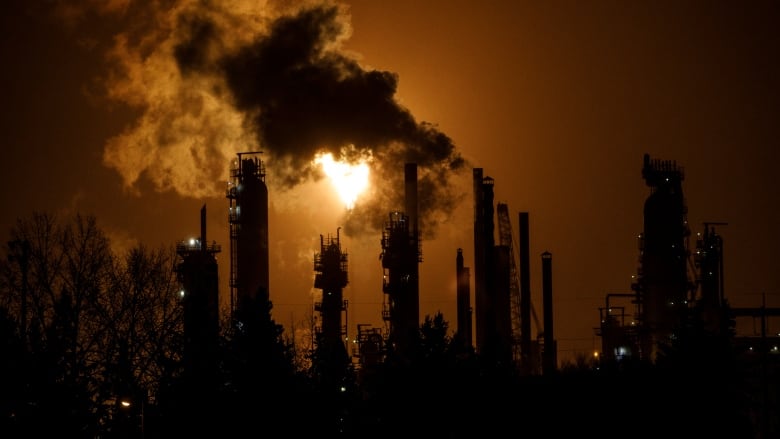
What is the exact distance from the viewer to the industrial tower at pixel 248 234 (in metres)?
57.8

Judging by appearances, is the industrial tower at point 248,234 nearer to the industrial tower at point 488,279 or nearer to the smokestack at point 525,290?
the industrial tower at point 488,279

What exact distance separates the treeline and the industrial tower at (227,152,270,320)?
6.35 ft

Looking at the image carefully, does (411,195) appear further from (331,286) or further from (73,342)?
(73,342)

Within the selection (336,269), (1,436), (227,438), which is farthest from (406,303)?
(1,436)

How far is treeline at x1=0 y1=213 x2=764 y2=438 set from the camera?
37281 mm

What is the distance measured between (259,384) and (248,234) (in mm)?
18446

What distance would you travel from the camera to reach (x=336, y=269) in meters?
69.1

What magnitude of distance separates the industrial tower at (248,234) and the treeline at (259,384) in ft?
6.35

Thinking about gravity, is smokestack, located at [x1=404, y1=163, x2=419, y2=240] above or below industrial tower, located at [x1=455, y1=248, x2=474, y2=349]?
above

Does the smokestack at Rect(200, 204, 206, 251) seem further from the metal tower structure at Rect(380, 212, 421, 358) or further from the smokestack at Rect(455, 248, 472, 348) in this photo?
the smokestack at Rect(455, 248, 472, 348)

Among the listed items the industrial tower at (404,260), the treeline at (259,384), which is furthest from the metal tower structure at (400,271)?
the treeline at (259,384)

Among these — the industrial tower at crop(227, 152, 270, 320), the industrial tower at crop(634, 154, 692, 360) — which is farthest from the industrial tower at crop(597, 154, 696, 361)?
the industrial tower at crop(227, 152, 270, 320)

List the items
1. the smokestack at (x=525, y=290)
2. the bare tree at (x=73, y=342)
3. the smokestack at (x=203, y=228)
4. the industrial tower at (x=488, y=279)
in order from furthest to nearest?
the smokestack at (x=525, y=290) → the industrial tower at (x=488, y=279) → the smokestack at (x=203, y=228) → the bare tree at (x=73, y=342)

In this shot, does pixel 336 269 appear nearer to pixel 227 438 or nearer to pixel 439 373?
pixel 439 373
